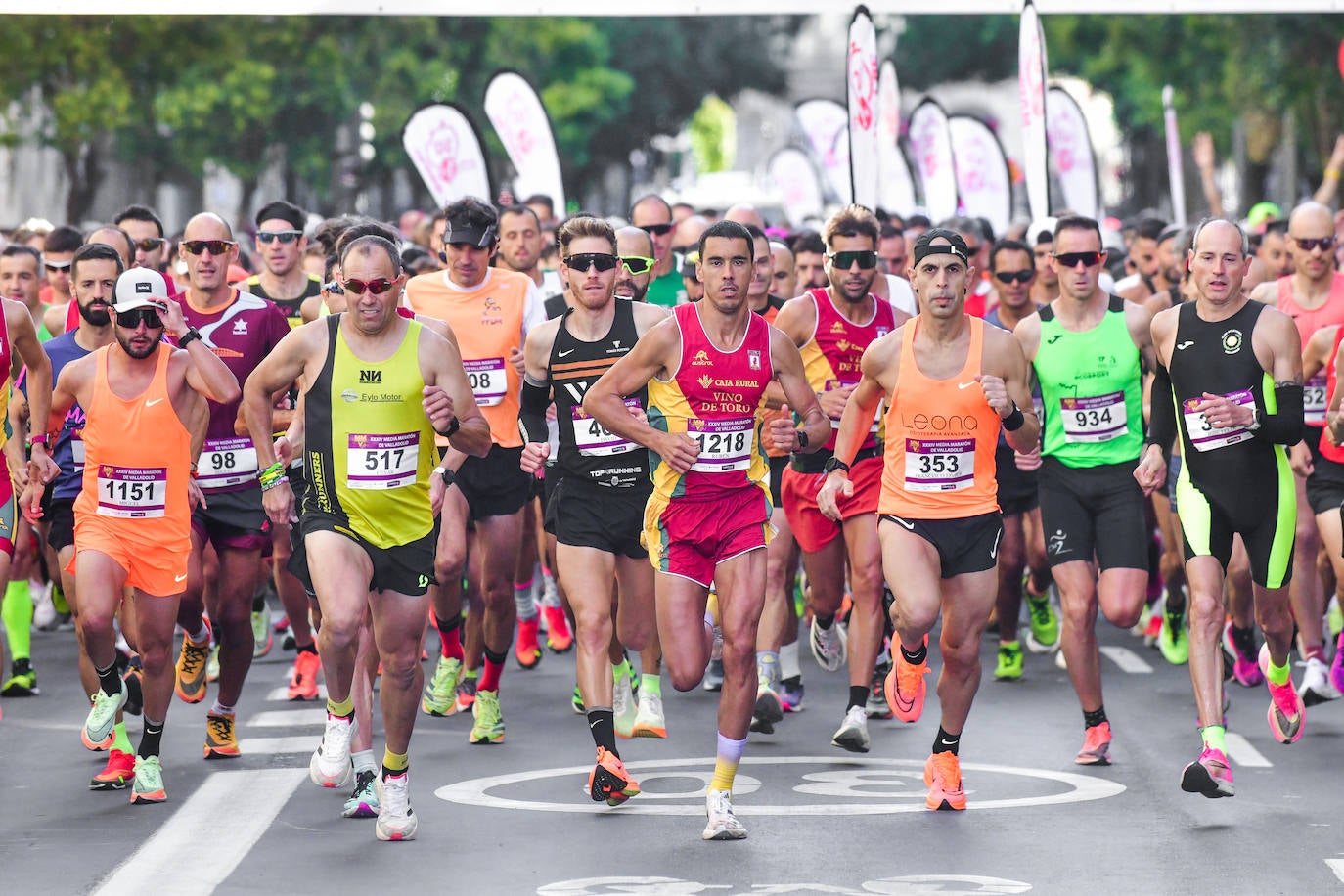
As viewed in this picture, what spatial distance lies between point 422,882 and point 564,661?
A: 225 inches

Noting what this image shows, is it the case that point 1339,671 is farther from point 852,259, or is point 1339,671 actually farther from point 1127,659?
point 852,259

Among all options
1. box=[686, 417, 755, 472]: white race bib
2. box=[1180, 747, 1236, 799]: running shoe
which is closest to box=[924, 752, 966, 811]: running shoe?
box=[1180, 747, 1236, 799]: running shoe

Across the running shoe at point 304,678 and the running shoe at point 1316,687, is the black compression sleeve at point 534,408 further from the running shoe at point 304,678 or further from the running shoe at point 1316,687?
the running shoe at point 1316,687

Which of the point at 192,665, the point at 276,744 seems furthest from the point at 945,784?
the point at 192,665

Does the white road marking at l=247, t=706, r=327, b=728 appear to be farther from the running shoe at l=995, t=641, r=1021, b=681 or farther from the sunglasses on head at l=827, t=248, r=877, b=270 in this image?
the running shoe at l=995, t=641, r=1021, b=681

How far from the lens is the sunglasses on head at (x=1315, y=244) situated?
38.0ft

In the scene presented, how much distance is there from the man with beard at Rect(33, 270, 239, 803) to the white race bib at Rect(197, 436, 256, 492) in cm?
91

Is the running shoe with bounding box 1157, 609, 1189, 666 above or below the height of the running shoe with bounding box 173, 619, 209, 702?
below

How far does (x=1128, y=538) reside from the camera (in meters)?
9.91

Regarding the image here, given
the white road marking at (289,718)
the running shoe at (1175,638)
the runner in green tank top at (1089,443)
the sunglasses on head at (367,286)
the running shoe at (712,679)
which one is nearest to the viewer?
the sunglasses on head at (367,286)

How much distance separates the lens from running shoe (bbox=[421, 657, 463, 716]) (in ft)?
36.6

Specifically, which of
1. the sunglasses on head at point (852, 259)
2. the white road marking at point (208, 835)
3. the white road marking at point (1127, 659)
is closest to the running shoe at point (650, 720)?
the white road marking at point (208, 835)

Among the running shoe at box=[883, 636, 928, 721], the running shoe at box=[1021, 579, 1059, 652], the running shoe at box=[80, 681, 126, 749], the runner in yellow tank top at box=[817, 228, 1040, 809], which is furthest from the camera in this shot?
the running shoe at box=[1021, 579, 1059, 652]

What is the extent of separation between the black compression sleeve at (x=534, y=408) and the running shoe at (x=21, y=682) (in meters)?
3.76
